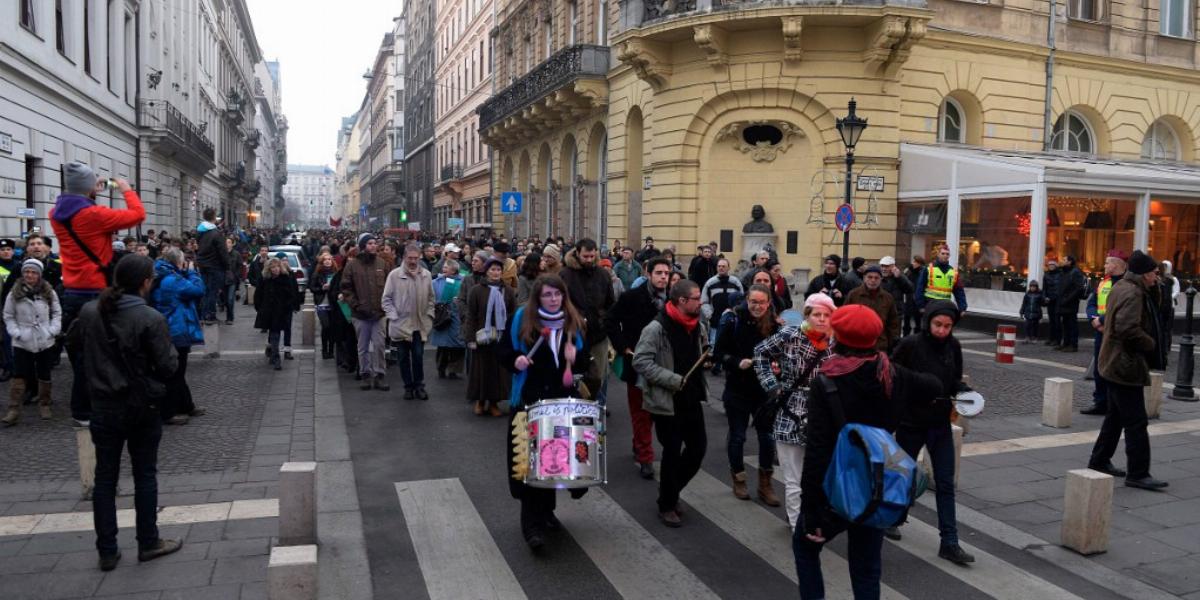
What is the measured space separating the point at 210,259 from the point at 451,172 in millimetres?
37439

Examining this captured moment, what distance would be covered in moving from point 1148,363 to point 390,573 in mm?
6113

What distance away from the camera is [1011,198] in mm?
18375

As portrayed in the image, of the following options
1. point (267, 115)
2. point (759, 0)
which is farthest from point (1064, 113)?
point (267, 115)

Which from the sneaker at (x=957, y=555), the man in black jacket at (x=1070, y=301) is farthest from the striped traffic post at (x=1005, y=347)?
the sneaker at (x=957, y=555)

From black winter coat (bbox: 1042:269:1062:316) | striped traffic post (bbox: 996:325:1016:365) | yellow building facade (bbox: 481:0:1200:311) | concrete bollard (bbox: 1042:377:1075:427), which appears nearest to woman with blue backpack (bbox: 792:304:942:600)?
concrete bollard (bbox: 1042:377:1075:427)

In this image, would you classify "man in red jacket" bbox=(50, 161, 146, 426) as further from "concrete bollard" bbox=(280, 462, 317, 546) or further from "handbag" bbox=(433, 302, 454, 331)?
"handbag" bbox=(433, 302, 454, 331)

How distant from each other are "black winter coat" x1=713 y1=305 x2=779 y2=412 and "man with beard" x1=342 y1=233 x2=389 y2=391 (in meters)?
5.75

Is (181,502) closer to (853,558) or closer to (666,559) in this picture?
(666,559)

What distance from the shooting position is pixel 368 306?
11.1 meters

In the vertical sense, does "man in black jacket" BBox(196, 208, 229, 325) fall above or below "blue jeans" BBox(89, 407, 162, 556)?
above

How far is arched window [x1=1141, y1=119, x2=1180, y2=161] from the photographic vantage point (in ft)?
82.9

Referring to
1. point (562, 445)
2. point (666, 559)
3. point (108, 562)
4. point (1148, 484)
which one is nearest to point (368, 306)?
point (108, 562)

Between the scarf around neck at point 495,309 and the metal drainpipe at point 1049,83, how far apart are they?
18.7 metres

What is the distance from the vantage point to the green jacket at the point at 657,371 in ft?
19.5
